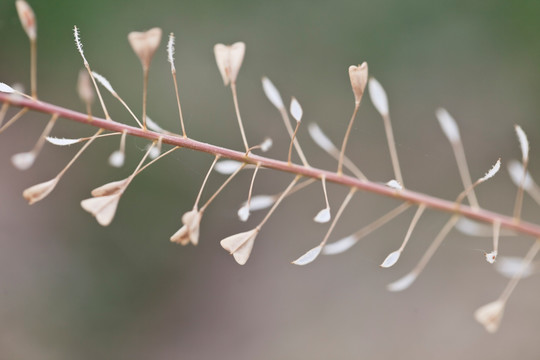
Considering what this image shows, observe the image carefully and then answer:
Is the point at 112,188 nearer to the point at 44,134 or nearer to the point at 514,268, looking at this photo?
the point at 44,134

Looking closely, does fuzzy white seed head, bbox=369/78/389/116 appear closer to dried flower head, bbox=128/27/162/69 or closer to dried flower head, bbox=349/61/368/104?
dried flower head, bbox=349/61/368/104

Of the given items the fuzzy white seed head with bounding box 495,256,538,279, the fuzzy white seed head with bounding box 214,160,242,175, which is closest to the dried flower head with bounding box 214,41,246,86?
the fuzzy white seed head with bounding box 214,160,242,175

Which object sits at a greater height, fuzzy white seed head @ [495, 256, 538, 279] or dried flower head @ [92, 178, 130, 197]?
dried flower head @ [92, 178, 130, 197]

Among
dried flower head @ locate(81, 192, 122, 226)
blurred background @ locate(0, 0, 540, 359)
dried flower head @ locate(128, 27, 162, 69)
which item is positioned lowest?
blurred background @ locate(0, 0, 540, 359)


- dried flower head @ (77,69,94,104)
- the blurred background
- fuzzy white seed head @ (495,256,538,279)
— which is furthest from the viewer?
the blurred background

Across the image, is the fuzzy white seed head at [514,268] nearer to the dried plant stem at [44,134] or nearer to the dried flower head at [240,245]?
the dried flower head at [240,245]

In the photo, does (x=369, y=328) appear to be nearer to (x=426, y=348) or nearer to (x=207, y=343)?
(x=426, y=348)

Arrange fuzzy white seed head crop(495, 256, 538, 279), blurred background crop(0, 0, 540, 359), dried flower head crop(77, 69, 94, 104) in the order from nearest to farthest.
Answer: dried flower head crop(77, 69, 94, 104) < fuzzy white seed head crop(495, 256, 538, 279) < blurred background crop(0, 0, 540, 359)

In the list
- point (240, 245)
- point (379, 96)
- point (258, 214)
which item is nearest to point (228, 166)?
point (240, 245)
